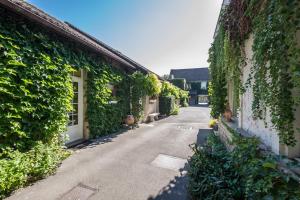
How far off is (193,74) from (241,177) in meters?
42.8

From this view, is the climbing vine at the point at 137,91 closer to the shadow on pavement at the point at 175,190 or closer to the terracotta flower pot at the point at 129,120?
the terracotta flower pot at the point at 129,120

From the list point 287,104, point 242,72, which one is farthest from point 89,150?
point 287,104

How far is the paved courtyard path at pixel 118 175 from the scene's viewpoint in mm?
3361

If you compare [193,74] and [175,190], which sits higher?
[193,74]

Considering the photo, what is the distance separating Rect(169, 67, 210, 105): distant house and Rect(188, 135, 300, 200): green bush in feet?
113

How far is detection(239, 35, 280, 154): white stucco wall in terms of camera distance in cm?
241

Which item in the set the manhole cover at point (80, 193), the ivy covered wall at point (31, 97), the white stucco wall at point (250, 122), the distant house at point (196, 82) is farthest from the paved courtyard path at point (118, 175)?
the distant house at point (196, 82)

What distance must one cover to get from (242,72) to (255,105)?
1.57m

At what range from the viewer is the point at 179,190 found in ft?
11.6

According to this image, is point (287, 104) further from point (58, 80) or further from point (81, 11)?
point (81, 11)

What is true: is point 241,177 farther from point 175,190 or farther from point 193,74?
point 193,74

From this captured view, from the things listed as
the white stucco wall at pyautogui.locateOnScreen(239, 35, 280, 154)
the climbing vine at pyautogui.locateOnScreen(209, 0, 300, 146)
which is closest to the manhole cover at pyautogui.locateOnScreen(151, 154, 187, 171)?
the white stucco wall at pyautogui.locateOnScreen(239, 35, 280, 154)

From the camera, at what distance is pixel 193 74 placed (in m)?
43.7

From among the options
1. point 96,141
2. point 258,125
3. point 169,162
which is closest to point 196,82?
point 96,141
